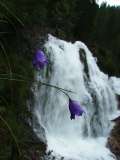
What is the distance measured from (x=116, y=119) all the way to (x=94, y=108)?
2.89 ft

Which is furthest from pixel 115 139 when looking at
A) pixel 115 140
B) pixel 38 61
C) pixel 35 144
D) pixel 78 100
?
pixel 38 61

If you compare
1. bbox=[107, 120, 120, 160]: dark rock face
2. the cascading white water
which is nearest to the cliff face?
bbox=[107, 120, 120, 160]: dark rock face

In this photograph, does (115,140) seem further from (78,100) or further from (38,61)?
(38,61)

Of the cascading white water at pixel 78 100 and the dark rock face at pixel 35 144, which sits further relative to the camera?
the cascading white water at pixel 78 100

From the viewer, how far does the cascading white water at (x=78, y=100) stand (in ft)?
38.9

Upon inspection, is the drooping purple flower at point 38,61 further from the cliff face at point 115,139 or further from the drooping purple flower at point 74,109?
the cliff face at point 115,139

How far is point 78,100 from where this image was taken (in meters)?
14.0

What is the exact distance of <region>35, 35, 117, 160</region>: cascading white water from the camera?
467 inches

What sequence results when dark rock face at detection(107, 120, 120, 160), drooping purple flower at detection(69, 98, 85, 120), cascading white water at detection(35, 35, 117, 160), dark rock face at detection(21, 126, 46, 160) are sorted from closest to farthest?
drooping purple flower at detection(69, 98, 85, 120), dark rock face at detection(21, 126, 46, 160), cascading white water at detection(35, 35, 117, 160), dark rock face at detection(107, 120, 120, 160)

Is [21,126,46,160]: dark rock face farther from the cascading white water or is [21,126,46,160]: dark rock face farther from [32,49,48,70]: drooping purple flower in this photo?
[32,49,48,70]: drooping purple flower

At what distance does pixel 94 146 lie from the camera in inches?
490

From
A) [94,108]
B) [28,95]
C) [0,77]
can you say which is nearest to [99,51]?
[94,108]

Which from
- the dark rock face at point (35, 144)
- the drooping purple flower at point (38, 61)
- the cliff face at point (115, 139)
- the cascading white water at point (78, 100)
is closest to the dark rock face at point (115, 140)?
the cliff face at point (115, 139)

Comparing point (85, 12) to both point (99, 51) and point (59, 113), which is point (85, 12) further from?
point (59, 113)
